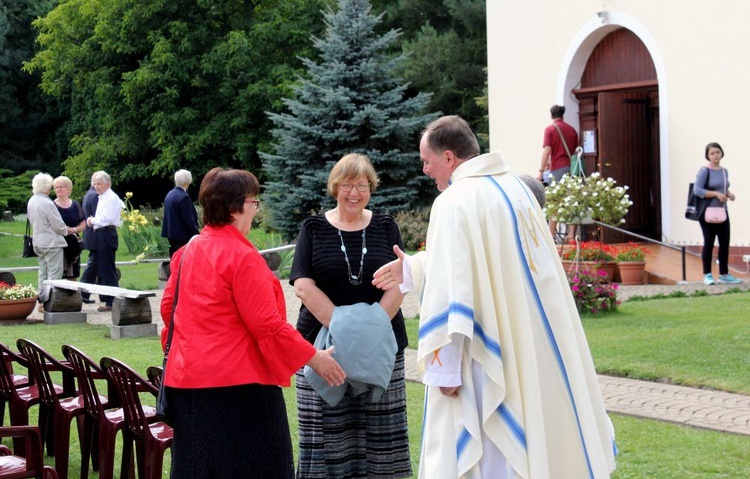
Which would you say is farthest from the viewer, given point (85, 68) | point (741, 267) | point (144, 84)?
point (85, 68)

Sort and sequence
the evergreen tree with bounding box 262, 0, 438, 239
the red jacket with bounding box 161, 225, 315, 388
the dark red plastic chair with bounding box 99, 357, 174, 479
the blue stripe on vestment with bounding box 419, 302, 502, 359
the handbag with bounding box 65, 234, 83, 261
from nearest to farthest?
the blue stripe on vestment with bounding box 419, 302, 502, 359 → the red jacket with bounding box 161, 225, 315, 388 → the dark red plastic chair with bounding box 99, 357, 174, 479 → the handbag with bounding box 65, 234, 83, 261 → the evergreen tree with bounding box 262, 0, 438, 239

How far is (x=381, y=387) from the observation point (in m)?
5.70

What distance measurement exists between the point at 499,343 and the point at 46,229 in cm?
1163

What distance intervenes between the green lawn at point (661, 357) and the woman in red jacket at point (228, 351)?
2124 mm

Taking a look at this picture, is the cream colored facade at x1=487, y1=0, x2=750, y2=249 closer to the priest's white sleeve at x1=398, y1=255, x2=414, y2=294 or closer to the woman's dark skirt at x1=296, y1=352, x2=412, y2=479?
the woman's dark skirt at x1=296, y1=352, x2=412, y2=479

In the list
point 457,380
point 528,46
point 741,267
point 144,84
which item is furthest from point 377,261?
point 144,84

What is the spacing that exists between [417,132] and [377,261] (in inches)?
781

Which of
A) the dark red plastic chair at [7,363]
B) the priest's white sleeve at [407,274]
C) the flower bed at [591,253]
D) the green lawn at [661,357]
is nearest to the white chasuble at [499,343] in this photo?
the priest's white sleeve at [407,274]

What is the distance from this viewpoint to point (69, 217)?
51.2 feet

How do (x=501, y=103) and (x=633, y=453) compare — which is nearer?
(x=633, y=453)

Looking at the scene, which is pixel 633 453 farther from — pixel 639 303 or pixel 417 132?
pixel 417 132

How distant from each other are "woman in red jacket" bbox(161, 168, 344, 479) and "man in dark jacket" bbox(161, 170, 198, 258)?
33.9ft

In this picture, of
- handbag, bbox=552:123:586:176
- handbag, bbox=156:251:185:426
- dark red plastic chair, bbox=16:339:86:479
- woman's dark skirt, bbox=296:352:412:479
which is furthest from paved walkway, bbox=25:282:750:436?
handbag, bbox=552:123:586:176

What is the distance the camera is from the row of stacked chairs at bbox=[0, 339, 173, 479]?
5.16m
